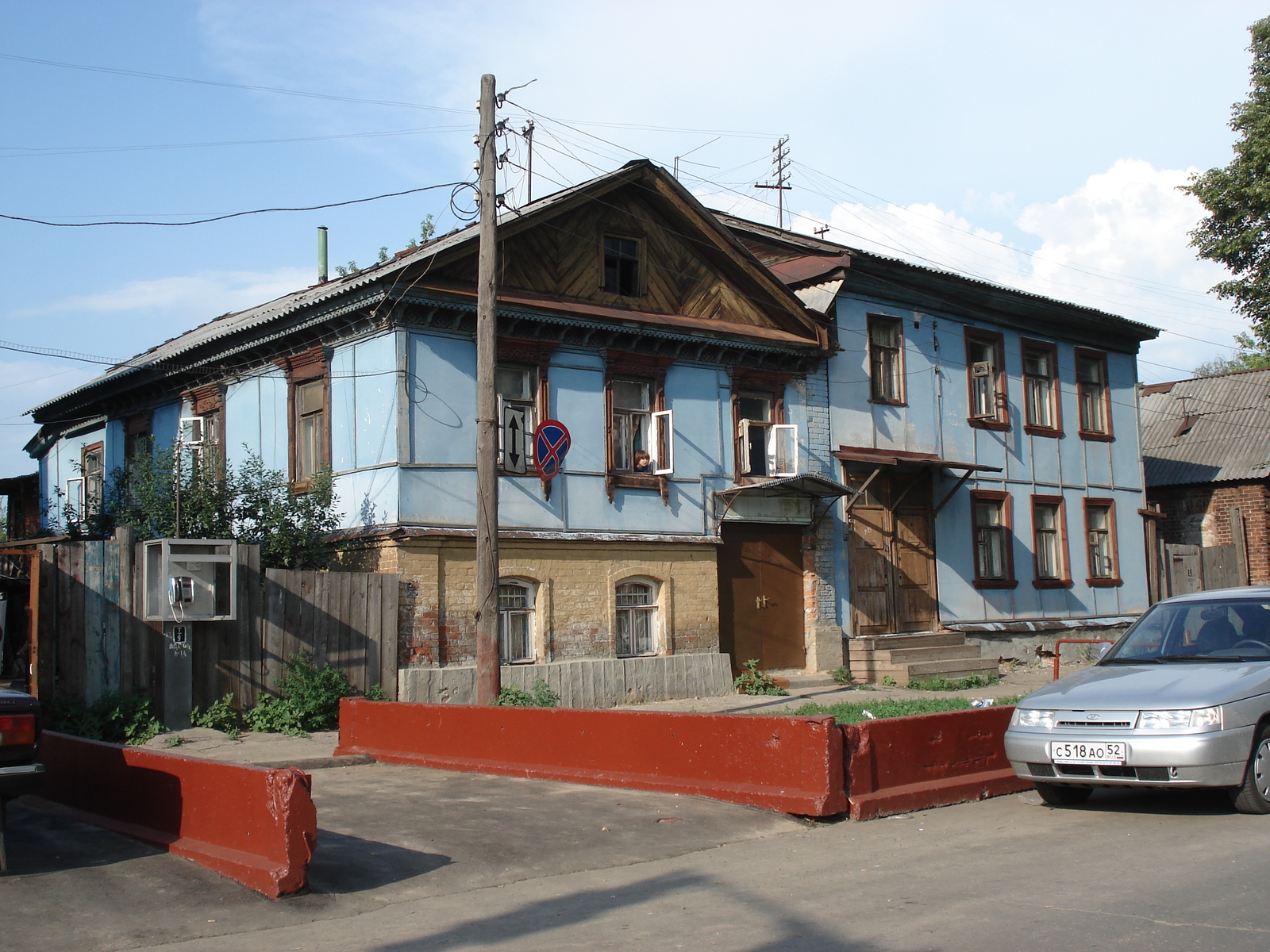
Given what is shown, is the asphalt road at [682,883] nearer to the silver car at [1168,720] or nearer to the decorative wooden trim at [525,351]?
the silver car at [1168,720]

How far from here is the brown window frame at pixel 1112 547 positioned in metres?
26.5

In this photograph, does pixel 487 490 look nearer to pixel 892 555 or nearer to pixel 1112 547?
pixel 892 555

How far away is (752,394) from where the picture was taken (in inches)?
810

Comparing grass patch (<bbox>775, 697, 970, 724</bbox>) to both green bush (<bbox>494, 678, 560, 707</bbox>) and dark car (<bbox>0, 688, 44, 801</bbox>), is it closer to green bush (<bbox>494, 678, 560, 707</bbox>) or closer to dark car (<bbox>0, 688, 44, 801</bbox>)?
green bush (<bbox>494, 678, 560, 707</bbox>)

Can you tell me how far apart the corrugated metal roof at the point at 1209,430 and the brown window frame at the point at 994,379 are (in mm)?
8823

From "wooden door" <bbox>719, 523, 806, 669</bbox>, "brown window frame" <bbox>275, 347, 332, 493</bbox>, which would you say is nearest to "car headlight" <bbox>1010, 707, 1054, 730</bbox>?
"wooden door" <bbox>719, 523, 806, 669</bbox>

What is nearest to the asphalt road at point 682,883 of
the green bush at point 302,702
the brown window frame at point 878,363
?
the green bush at point 302,702

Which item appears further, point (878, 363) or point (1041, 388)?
point (1041, 388)

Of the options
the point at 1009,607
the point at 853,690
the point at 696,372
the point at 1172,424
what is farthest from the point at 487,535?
the point at 1172,424

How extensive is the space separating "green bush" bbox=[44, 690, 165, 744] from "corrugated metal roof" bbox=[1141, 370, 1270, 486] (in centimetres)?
2638

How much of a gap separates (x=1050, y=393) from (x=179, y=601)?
752 inches

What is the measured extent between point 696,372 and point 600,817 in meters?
11.9

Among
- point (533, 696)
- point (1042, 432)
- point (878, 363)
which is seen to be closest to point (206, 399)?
point (533, 696)

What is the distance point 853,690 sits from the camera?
1980 cm
